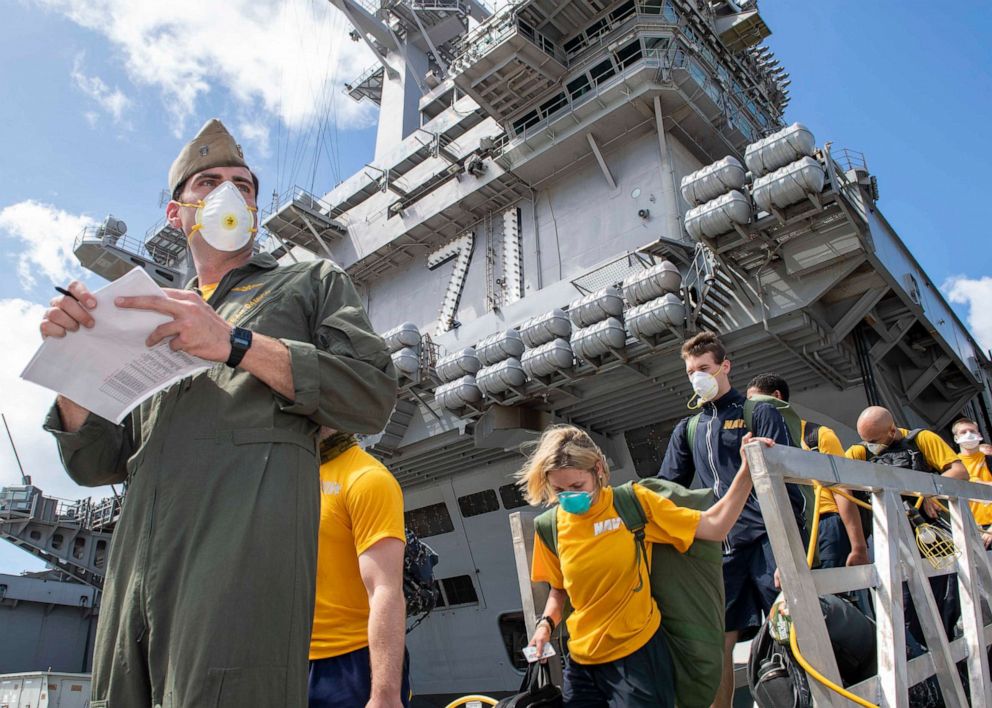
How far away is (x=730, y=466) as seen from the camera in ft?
12.1

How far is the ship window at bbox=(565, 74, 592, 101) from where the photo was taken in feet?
47.6

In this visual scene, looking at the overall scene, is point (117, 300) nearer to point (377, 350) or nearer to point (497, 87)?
point (377, 350)

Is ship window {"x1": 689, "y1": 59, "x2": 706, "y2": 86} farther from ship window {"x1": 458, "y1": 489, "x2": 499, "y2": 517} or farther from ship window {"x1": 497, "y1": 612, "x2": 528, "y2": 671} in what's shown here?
ship window {"x1": 497, "y1": 612, "x2": 528, "y2": 671}

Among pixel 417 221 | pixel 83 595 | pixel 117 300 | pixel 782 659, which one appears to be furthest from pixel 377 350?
pixel 83 595

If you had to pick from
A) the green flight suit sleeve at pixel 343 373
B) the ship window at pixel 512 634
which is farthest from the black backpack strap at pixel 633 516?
the ship window at pixel 512 634

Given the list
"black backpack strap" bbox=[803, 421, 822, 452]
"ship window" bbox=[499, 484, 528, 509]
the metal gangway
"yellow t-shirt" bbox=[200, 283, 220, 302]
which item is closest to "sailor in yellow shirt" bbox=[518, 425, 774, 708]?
the metal gangway

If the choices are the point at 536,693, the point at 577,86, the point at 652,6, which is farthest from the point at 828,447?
the point at 652,6

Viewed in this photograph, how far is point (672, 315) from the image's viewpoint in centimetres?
1000

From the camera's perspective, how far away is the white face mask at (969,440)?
5.44 metres

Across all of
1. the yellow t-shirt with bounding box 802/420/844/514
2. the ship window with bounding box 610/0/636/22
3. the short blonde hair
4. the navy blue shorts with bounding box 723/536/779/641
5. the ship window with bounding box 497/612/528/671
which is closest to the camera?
the short blonde hair

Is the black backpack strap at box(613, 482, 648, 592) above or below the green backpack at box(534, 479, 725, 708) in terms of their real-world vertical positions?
above

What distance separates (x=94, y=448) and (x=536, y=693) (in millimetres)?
1895

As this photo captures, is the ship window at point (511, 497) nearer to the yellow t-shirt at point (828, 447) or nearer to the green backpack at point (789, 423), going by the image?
the yellow t-shirt at point (828, 447)

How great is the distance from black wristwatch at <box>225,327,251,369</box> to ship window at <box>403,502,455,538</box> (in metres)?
14.5
